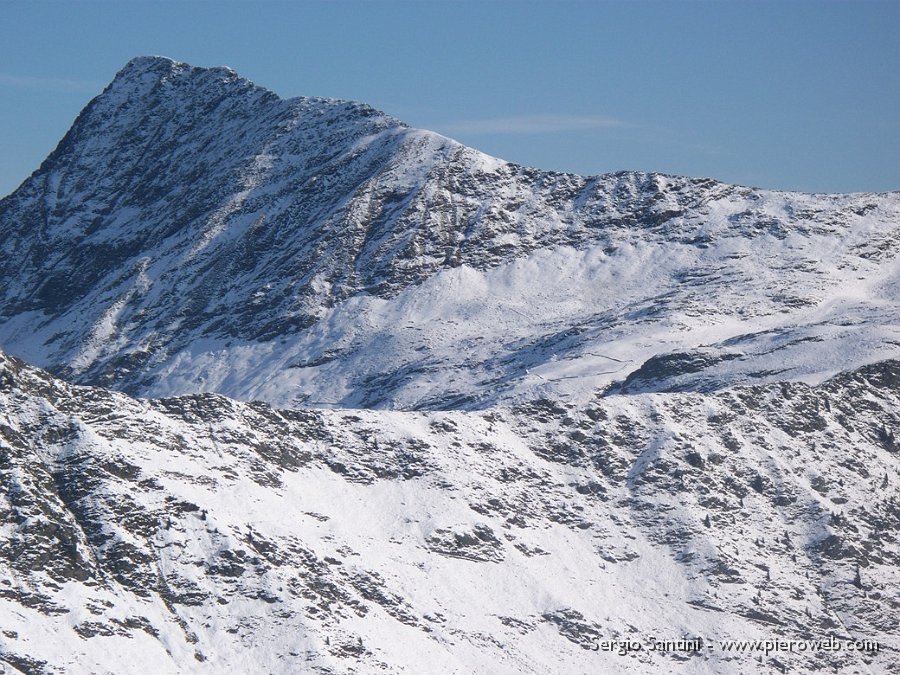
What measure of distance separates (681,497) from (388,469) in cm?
2421

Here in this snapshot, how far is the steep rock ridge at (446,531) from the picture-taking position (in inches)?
4525

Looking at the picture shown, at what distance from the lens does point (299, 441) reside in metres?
140

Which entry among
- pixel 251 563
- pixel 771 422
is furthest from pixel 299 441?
pixel 771 422

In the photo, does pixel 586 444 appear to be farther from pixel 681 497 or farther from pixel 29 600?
pixel 29 600

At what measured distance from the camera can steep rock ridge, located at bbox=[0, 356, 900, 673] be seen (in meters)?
115

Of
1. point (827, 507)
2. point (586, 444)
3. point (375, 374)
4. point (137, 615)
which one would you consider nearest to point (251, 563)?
point (137, 615)

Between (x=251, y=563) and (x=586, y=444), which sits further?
(x=586, y=444)

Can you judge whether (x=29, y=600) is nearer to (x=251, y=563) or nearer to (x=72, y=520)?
(x=72, y=520)

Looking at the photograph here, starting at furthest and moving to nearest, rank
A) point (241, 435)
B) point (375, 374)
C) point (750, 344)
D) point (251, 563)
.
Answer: point (375, 374)
point (750, 344)
point (241, 435)
point (251, 563)

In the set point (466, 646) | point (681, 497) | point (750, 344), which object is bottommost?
point (466, 646)

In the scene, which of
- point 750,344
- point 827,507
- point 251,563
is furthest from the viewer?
point 750,344

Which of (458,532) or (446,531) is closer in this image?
(446,531)

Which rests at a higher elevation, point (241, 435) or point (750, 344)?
point (750, 344)

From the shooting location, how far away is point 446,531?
135125mm
